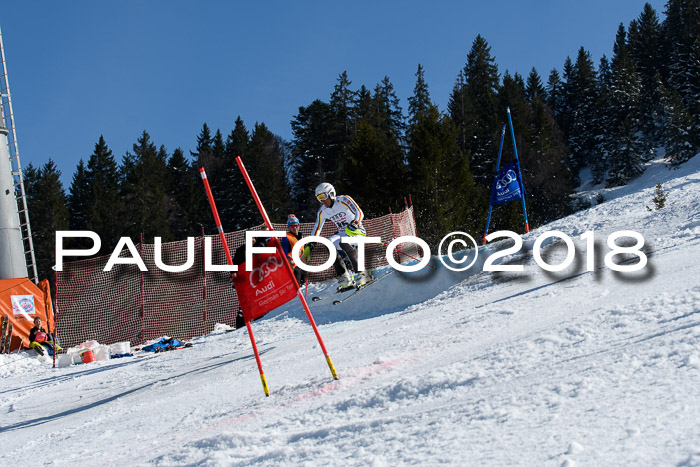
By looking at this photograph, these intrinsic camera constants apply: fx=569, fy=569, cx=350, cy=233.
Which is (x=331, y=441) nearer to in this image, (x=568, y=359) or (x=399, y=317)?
(x=568, y=359)

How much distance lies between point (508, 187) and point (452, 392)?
13571mm

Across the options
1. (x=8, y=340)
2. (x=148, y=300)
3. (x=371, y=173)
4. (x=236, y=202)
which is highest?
(x=236, y=202)

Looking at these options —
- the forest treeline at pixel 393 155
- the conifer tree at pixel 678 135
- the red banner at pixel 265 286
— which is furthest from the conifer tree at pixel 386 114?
the red banner at pixel 265 286

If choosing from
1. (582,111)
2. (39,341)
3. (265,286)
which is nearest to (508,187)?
(265,286)

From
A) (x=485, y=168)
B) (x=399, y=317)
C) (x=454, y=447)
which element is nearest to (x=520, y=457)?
(x=454, y=447)

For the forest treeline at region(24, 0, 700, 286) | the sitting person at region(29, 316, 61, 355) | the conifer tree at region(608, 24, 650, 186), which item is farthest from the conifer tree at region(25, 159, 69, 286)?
the conifer tree at region(608, 24, 650, 186)

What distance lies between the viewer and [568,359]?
4180mm

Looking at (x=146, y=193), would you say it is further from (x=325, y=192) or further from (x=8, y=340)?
(x=325, y=192)

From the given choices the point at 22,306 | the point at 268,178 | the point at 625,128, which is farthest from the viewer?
the point at 268,178

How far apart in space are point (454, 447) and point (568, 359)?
149 centimetres

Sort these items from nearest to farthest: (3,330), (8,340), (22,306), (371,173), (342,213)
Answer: (342,213), (8,340), (3,330), (22,306), (371,173)

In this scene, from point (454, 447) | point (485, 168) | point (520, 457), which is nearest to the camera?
point (520, 457)

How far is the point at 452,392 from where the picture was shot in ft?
13.5

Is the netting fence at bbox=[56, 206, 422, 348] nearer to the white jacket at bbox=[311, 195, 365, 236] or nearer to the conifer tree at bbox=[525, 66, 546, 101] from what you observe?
the white jacket at bbox=[311, 195, 365, 236]
